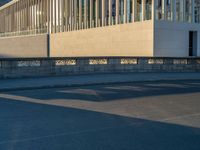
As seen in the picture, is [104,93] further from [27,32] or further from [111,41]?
[27,32]

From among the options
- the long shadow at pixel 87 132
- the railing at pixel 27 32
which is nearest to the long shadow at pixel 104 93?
the long shadow at pixel 87 132

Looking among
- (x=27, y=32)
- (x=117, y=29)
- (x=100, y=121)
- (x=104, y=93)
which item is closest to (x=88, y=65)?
(x=104, y=93)

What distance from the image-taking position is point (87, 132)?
696 centimetres

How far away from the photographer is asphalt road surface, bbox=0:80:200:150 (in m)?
Result: 6.12

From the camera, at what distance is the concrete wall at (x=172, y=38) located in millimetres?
29312

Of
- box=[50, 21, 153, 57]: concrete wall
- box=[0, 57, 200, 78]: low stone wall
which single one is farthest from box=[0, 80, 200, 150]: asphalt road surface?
box=[50, 21, 153, 57]: concrete wall

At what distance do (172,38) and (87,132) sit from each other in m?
24.5

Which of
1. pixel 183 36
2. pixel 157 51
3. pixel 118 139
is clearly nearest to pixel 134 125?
pixel 118 139

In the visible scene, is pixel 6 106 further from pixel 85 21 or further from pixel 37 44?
pixel 37 44

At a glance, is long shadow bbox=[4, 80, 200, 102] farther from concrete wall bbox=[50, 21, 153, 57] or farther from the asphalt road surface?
concrete wall bbox=[50, 21, 153, 57]

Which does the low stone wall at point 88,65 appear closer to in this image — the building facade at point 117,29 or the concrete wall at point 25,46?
the building facade at point 117,29

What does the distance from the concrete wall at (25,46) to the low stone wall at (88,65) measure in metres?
28.4

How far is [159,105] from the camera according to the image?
10.4 metres

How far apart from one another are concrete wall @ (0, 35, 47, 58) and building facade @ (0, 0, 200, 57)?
0.14 meters
